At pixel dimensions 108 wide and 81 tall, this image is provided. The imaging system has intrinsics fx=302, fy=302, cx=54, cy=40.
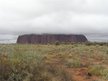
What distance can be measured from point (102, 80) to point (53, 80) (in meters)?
2.58

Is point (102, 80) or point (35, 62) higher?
point (35, 62)

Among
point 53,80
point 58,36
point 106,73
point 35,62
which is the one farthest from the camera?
point 58,36

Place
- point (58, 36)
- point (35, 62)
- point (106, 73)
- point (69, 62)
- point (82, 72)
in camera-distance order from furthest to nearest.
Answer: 1. point (58, 36)
2. point (69, 62)
3. point (82, 72)
4. point (106, 73)
5. point (35, 62)

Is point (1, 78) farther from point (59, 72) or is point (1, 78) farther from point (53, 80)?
point (59, 72)

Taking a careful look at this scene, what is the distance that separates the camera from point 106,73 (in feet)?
45.3

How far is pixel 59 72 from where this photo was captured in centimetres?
1223

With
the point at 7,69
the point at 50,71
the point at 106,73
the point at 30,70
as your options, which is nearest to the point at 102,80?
the point at 106,73

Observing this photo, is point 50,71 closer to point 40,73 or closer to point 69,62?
point 40,73

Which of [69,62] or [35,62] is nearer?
[35,62]

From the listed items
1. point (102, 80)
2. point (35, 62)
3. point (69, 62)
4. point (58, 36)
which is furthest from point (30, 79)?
point (58, 36)

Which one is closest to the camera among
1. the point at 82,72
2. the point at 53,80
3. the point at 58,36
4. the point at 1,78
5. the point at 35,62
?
the point at 1,78

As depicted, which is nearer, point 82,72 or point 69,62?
point 82,72

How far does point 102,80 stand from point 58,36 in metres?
146

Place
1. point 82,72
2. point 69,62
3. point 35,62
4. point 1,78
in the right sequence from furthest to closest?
point 69,62
point 82,72
point 35,62
point 1,78
